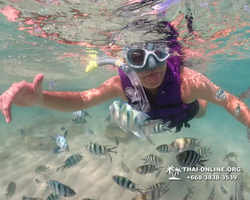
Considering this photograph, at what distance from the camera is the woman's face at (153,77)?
15.0 ft

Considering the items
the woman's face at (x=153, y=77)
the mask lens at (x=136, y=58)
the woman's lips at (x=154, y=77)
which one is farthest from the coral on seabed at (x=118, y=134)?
the woman's lips at (x=154, y=77)

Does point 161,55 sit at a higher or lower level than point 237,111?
higher

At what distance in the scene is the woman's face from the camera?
4576 mm

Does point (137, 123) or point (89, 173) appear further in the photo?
point (89, 173)

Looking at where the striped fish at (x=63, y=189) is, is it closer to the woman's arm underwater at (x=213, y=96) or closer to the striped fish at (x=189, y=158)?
the striped fish at (x=189, y=158)

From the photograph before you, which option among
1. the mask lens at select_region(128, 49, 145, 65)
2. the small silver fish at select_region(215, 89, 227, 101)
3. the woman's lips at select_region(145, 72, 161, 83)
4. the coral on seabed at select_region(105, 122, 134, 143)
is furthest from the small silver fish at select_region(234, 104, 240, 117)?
the coral on seabed at select_region(105, 122, 134, 143)

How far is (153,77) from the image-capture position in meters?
4.55

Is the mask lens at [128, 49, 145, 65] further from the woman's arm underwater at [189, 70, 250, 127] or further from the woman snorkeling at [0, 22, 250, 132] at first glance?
the woman's arm underwater at [189, 70, 250, 127]

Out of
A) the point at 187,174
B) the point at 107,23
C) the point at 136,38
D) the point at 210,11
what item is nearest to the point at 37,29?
the point at 107,23

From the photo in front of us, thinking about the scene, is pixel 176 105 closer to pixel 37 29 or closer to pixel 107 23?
pixel 107 23

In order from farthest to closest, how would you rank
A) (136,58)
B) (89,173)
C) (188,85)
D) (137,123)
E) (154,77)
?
(89,173) → (136,58) → (188,85) → (154,77) → (137,123)

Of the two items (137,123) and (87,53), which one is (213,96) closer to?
(137,123)

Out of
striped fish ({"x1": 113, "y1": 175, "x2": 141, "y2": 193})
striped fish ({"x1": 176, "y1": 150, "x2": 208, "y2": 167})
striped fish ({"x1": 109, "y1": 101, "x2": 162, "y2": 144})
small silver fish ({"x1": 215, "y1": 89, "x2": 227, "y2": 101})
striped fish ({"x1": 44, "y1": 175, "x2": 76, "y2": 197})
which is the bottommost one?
striped fish ({"x1": 44, "y1": 175, "x2": 76, "y2": 197})

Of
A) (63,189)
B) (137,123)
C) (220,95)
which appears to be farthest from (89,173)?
(137,123)
